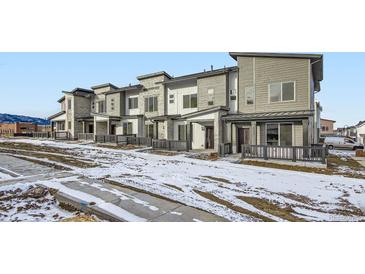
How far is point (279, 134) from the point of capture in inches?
577

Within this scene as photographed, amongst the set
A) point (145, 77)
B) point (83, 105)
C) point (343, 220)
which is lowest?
point (343, 220)

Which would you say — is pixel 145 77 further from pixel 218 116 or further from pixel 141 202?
pixel 141 202

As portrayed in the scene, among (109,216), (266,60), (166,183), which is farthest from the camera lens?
(266,60)

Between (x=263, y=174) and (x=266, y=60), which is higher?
(x=266, y=60)

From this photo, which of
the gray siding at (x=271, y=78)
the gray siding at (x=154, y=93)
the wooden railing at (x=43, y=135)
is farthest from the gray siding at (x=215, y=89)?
the wooden railing at (x=43, y=135)

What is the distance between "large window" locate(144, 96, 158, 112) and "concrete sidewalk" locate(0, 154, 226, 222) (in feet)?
54.9

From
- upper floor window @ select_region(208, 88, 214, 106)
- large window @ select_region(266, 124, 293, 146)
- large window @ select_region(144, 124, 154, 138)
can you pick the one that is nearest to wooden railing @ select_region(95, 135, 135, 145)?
large window @ select_region(144, 124, 154, 138)

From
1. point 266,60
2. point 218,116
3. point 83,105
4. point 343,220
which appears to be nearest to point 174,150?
point 218,116

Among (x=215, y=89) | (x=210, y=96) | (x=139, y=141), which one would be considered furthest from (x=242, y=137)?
(x=139, y=141)

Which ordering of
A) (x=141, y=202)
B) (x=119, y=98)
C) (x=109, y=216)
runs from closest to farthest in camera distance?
(x=109, y=216)
(x=141, y=202)
(x=119, y=98)

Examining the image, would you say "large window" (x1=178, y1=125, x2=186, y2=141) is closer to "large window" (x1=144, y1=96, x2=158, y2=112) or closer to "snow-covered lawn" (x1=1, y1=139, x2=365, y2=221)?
"large window" (x1=144, y1=96, x2=158, y2=112)

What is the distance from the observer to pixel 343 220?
471 cm

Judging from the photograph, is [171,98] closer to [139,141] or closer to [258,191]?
[139,141]

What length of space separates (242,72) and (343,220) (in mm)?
14080
